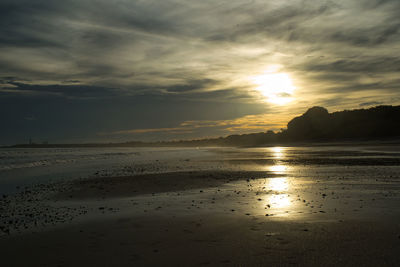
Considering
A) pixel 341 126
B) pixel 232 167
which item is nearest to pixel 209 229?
pixel 232 167

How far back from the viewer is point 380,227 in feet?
25.4

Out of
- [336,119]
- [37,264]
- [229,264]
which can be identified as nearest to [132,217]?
[37,264]

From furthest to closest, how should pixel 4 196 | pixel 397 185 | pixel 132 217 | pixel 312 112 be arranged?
pixel 312 112
pixel 4 196
pixel 397 185
pixel 132 217

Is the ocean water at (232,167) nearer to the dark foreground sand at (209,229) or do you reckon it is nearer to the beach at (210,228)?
the beach at (210,228)

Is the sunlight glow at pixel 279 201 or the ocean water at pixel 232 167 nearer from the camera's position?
the sunlight glow at pixel 279 201

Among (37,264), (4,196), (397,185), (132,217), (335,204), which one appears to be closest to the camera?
(37,264)

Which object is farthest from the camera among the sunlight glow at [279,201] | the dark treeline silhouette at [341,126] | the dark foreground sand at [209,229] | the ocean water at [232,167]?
the dark treeline silhouette at [341,126]

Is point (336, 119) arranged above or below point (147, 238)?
above

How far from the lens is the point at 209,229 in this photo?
27.3 ft

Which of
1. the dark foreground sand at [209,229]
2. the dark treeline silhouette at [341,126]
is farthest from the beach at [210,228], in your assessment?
the dark treeline silhouette at [341,126]

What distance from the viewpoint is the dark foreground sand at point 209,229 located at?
627 cm

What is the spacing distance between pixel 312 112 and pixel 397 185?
5210 inches

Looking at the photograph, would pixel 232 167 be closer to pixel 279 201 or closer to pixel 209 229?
pixel 279 201

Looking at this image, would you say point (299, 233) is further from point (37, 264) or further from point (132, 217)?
point (37, 264)
